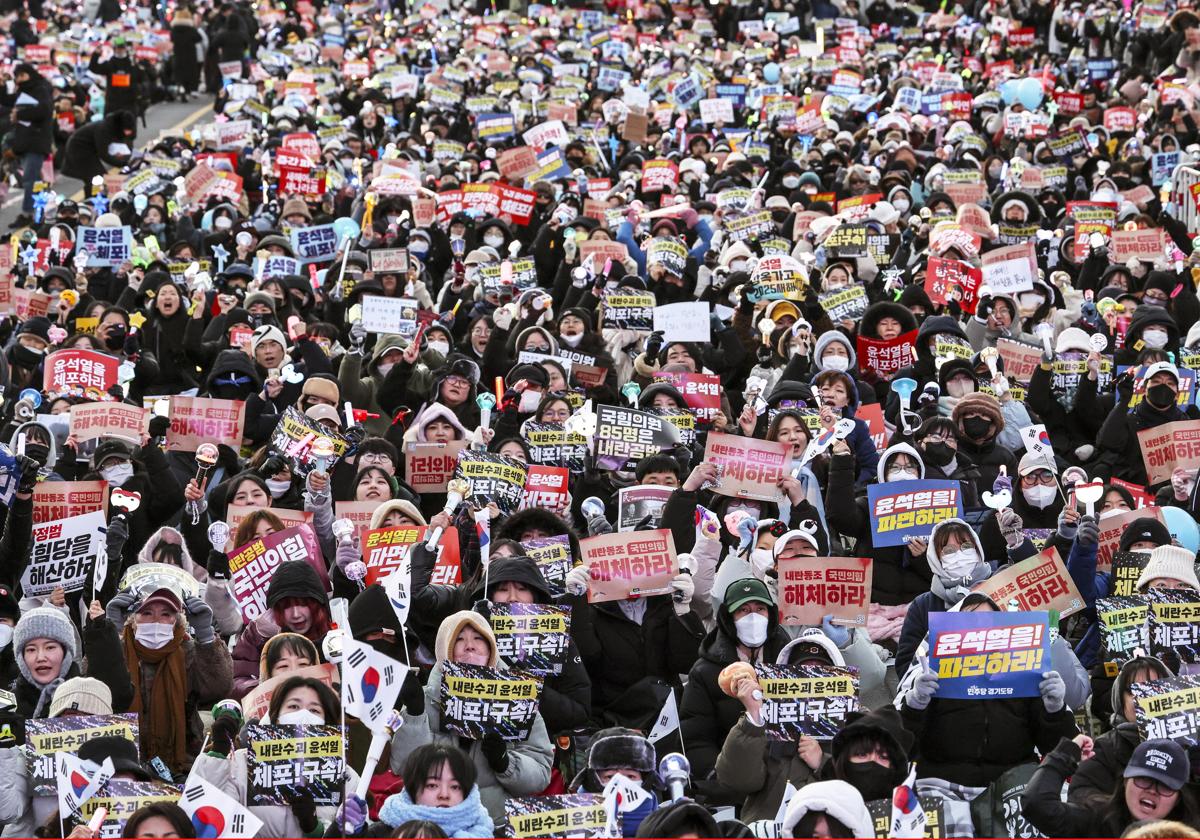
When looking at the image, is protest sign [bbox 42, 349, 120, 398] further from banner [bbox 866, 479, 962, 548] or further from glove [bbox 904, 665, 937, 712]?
glove [bbox 904, 665, 937, 712]

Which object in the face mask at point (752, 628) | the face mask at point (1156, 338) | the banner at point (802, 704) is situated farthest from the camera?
the face mask at point (1156, 338)

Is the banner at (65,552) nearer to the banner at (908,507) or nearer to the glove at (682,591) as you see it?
the glove at (682,591)

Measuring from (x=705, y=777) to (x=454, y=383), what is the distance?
156 inches

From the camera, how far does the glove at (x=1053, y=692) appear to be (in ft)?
24.2

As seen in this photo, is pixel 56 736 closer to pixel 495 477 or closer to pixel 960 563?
pixel 495 477

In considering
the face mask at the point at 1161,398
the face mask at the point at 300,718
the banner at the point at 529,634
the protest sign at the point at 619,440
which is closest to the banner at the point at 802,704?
the banner at the point at 529,634

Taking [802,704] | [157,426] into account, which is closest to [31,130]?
[157,426]

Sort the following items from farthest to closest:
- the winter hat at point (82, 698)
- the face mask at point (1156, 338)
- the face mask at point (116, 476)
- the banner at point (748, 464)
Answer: the face mask at point (1156, 338) < the face mask at point (116, 476) < the banner at point (748, 464) < the winter hat at point (82, 698)

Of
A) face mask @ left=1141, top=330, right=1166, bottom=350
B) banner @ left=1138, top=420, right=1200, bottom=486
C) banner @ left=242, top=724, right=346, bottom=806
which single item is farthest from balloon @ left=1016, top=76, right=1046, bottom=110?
banner @ left=242, top=724, right=346, bottom=806

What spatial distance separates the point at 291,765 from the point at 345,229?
32.5 feet

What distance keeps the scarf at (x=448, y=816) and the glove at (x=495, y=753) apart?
735 mm

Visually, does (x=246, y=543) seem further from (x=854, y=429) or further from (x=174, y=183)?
(x=174, y=183)

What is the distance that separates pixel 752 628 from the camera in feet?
25.1

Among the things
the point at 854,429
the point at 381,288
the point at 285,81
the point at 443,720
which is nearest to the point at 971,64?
the point at 285,81
